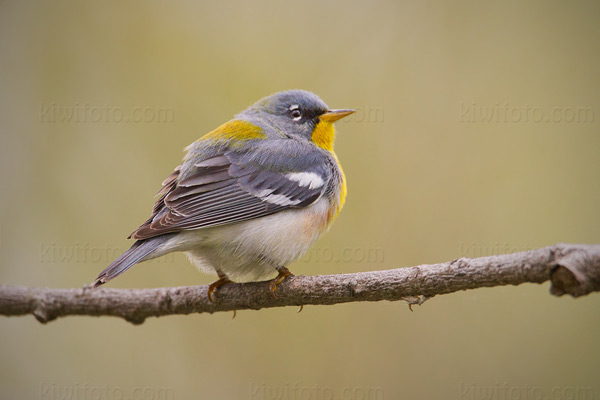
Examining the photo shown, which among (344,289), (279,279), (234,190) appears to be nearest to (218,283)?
(279,279)

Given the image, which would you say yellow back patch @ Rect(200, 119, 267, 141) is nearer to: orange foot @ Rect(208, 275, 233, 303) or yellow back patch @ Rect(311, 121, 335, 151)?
yellow back patch @ Rect(311, 121, 335, 151)

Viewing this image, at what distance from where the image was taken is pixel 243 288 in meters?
4.24

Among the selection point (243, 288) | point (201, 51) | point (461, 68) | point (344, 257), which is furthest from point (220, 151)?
point (461, 68)

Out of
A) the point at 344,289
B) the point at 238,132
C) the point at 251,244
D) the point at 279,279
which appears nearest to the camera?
the point at 344,289

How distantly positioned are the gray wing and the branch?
66 cm

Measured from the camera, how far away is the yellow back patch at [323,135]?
5242 millimetres

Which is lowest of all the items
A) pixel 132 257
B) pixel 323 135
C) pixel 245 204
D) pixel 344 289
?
pixel 344 289

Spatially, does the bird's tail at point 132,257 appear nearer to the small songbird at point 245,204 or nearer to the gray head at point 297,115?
the small songbird at point 245,204

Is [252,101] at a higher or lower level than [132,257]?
higher

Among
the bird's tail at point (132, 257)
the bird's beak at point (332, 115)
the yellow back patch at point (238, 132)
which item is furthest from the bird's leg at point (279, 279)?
the bird's beak at point (332, 115)

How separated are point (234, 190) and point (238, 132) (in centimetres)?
75

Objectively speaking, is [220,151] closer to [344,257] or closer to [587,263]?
[344,257]

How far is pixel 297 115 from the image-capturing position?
209 inches

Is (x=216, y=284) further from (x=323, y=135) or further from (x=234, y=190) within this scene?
(x=323, y=135)
